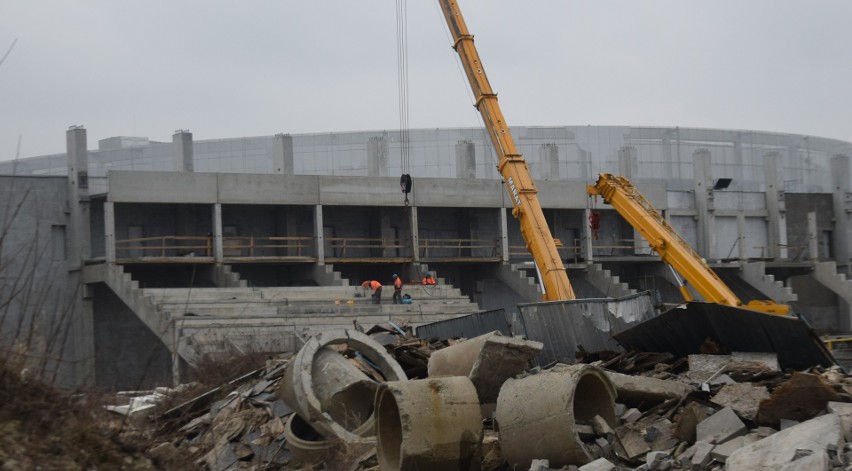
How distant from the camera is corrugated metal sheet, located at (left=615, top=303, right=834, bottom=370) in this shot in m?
14.7

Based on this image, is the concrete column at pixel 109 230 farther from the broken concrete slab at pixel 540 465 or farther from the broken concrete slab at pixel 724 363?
the broken concrete slab at pixel 540 465

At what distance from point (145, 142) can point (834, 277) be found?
112 feet

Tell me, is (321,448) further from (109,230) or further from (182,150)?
(182,150)

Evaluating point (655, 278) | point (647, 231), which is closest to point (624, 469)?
point (647, 231)

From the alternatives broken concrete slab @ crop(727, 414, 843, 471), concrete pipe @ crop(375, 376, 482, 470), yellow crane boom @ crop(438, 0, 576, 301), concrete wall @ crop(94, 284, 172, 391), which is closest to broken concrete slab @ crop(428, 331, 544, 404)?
concrete pipe @ crop(375, 376, 482, 470)

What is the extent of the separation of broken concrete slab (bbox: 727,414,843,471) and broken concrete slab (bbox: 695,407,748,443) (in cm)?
85

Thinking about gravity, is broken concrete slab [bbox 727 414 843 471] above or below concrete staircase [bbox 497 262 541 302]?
below

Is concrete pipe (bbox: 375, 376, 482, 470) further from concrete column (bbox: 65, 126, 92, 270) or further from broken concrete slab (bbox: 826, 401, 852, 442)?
concrete column (bbox: 65, 126, 92, 270)

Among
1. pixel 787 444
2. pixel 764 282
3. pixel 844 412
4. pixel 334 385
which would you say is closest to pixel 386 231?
pixel 764 282

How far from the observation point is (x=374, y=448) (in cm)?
1289

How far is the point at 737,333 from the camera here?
49.5 ft

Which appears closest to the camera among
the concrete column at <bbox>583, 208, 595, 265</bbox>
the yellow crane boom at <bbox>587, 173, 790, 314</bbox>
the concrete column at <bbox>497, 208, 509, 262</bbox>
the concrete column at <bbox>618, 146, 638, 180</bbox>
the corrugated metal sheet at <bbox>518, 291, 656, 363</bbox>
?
the corrugated metal sheet at <bbox>518, 291, 656, 363</bbox>

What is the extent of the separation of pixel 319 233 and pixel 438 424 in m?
27.6

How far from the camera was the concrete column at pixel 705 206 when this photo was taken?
47.8m
